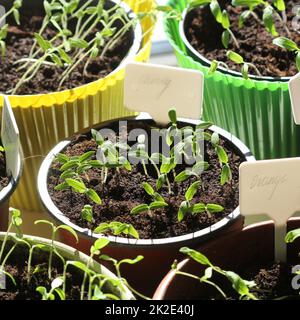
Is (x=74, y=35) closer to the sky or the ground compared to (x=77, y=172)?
closer to the sky

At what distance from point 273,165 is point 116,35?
56 centimetres

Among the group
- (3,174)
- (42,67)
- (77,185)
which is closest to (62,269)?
(77,185)

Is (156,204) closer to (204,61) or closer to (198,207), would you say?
(198,207)

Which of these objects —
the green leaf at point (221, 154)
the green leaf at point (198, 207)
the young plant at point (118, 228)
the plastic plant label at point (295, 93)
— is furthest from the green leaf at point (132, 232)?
the plastic plant label at point (295, 93)

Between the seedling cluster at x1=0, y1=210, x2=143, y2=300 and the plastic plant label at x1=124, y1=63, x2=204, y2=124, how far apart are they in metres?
0.29

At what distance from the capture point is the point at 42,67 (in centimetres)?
148

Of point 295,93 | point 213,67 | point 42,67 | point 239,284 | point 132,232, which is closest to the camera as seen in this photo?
point 239,284

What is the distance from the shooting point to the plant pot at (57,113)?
51.1 inches

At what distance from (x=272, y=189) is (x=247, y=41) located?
55cm

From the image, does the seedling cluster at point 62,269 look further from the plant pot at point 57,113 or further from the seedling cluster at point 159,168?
the plant pot at point 57,113

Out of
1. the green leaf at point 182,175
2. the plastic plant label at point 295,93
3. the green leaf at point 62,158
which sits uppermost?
the plastic plant label at point 295,93

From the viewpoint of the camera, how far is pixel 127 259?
1008 mm

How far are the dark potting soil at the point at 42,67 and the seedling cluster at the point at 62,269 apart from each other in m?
0.42
